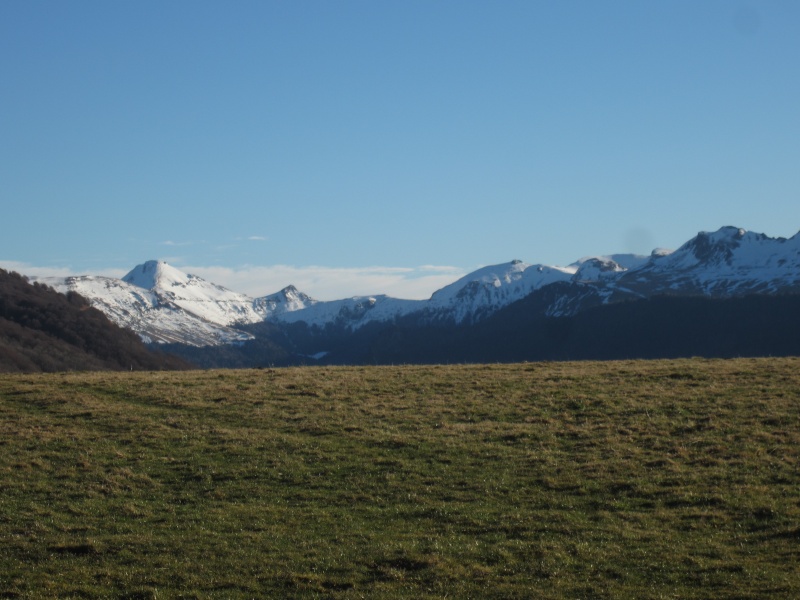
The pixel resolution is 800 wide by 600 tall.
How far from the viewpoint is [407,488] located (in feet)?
82.8

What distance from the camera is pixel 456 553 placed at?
64.8ft

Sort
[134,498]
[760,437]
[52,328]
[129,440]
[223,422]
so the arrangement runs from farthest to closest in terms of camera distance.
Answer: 1. [52,328]
2. [223,422]
3. [129,440]
4. [760,437]
5. [134,498]

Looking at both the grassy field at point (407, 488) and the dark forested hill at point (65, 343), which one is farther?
the dark forested hill at point (65, 343)

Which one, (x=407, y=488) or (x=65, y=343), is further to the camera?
(x=65, y=343)

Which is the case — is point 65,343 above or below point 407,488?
above

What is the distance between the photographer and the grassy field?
60.0 feet

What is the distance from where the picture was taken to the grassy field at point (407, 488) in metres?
18.3

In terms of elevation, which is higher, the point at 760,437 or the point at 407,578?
the point at 760,437

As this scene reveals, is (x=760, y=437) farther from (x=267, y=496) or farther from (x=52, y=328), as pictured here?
(x=52, y=328)

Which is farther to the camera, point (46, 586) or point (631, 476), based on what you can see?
point (631, 476)

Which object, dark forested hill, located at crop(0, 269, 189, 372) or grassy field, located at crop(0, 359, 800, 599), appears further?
dark forested hill, located at crop(0, 269, 189, 372)

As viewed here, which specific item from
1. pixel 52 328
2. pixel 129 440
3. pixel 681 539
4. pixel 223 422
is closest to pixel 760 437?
pixel 681 539

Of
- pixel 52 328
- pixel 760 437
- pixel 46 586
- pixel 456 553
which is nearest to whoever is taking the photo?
pixel 46 586

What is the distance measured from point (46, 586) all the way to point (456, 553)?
8.83 meters
